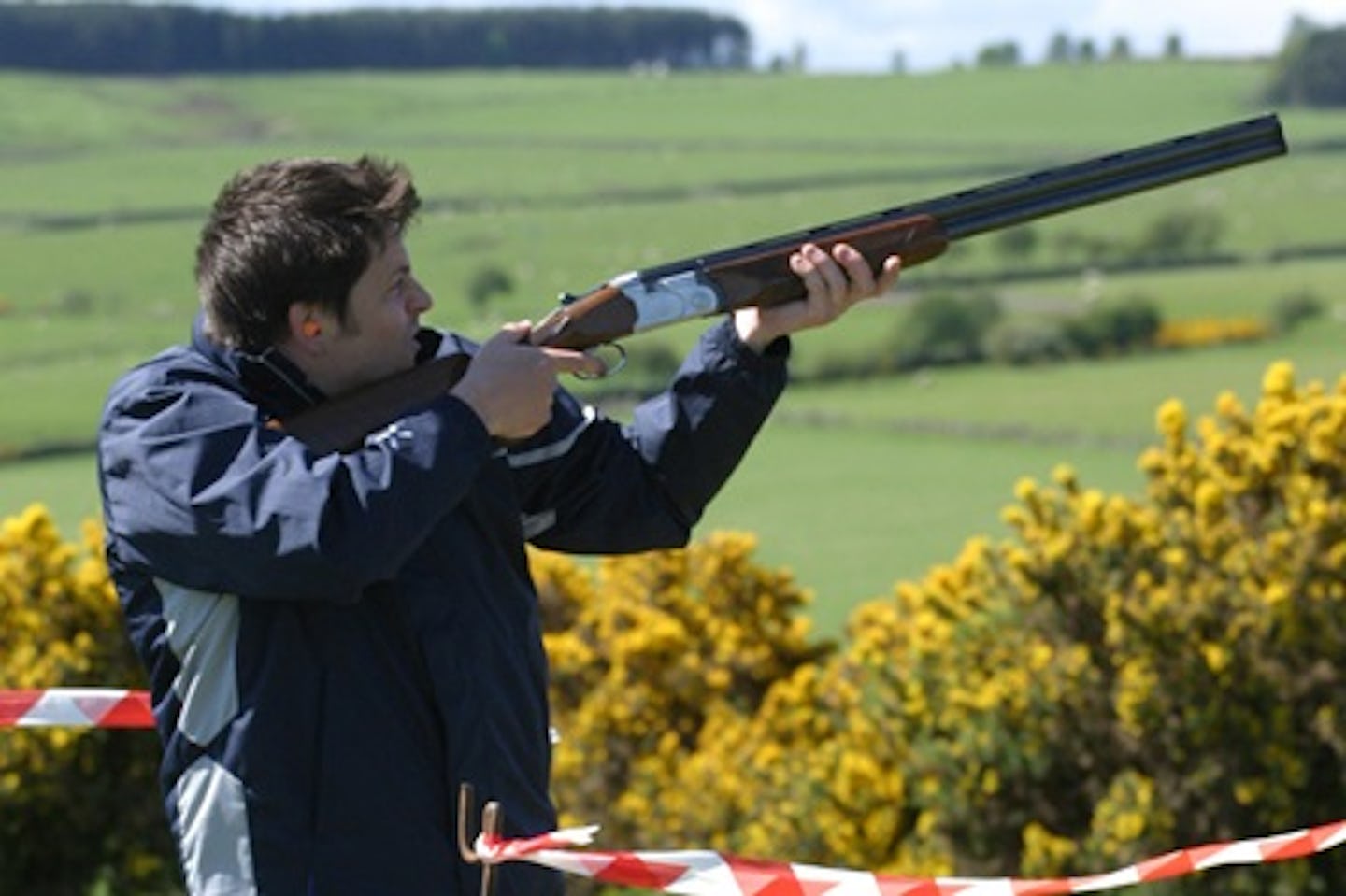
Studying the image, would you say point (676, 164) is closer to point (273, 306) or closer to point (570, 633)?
point (570, 633)

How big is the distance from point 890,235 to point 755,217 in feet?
134

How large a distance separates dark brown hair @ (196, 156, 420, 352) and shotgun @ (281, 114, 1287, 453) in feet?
0.84

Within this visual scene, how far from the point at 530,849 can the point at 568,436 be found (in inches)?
27.0

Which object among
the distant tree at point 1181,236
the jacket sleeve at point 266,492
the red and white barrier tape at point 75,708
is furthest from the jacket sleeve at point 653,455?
the distant tree at point 1181,236

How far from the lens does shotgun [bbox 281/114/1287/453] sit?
461cm

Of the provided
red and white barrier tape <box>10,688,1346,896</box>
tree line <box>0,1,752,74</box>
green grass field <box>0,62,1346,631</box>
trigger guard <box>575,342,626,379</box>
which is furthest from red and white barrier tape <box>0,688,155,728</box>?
tree line <box>0,1,752,74</box>

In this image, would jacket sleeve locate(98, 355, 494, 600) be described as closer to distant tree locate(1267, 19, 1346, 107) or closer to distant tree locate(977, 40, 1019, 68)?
distant tree locate(1267, 19, 1346, 107)

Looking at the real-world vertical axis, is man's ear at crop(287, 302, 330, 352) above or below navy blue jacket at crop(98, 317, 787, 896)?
above

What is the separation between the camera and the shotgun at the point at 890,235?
15.1 feet

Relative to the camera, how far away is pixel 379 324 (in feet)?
13.8

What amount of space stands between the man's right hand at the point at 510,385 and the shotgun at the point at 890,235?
3.5 inches

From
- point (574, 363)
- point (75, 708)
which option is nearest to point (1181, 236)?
point (75, 708)

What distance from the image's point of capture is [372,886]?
160 inches

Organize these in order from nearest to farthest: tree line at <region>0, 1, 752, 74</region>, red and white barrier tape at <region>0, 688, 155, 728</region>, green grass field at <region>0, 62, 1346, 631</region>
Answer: red and white barrier tape at <region>0, 688, 155, 728</region>, green grass field at <region>0, 62, 1346, 631</region>, tree line at <region>0, 1, 752, 74</region>
